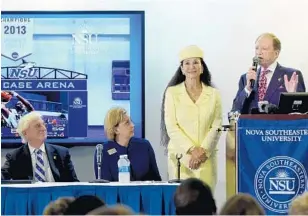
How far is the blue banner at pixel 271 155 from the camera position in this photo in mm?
4723

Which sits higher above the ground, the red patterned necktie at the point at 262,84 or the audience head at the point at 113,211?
the red patterned necktie at the point at 262,84

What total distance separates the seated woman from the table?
0.74m

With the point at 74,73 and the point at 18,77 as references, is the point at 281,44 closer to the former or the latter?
the point at 74,73

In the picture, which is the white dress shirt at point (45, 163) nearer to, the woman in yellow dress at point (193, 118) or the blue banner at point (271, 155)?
the woman in yellow dress at point (193, 118)

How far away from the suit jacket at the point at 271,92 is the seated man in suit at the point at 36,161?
1710mm

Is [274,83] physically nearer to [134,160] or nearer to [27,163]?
[134,160]

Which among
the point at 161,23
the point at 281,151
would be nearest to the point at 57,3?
the point at 161,23

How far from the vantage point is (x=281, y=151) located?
15.7ft

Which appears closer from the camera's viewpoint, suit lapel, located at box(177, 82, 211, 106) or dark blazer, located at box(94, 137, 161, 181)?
dark blazer, located at box(94, 137, 161, 181)

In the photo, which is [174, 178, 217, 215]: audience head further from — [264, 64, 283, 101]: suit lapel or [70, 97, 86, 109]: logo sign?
[70, 97, 86, 109]: logo sign

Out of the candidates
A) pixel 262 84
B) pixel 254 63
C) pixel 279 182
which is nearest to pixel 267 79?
pixel 262 84

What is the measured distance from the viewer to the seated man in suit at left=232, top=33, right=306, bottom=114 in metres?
6.40

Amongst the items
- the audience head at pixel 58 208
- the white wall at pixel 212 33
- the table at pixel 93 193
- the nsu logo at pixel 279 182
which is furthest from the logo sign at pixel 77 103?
the audience head at pixel 58 208

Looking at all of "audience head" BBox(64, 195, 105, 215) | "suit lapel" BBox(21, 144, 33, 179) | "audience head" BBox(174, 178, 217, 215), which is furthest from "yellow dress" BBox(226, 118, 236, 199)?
"audience head" BBox(64, 195, 105, 215)
